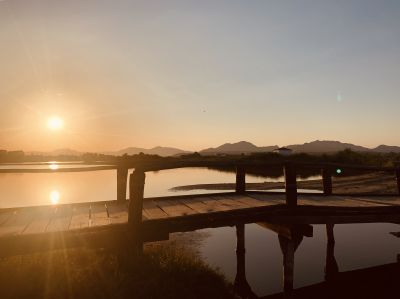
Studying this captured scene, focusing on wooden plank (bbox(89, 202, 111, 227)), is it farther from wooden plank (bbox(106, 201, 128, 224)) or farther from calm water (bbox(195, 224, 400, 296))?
calm water (bbox(195, 224, 400, 296))

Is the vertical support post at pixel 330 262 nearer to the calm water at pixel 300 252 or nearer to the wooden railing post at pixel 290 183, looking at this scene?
the calm water at pixel 300 252

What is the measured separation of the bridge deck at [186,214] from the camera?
21.0 ft

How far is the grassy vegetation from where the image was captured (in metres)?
6.25

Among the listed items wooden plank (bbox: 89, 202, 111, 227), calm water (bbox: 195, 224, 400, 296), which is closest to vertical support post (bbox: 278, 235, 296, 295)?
calm water (bbox: 195, 224, 400, 296)

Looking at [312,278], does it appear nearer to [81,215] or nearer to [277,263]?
[277,263]

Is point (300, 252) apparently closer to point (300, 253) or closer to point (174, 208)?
point (300, 253)

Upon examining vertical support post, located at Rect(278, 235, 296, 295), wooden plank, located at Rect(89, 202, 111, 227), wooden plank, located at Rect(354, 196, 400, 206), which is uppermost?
wooden plank, located at Rect(89, 202, 111, 227)

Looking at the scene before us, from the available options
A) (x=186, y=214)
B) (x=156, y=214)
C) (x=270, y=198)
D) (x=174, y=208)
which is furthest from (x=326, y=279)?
(x=156, y=214)

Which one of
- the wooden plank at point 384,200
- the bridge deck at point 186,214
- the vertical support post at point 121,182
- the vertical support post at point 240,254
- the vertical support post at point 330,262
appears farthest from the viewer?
the vertical support post at point 240,254

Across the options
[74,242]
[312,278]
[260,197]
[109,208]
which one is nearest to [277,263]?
[312,278]

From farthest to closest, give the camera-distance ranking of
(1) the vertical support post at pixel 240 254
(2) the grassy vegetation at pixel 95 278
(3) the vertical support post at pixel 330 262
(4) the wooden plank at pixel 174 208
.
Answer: (1) the vertical support post at pixel 240 254 < (3) the vertical support post at pixel 330 262 < (4) the wooden plank at pixel 174 208 < (2) the grassy vegetation at pixel 95 278

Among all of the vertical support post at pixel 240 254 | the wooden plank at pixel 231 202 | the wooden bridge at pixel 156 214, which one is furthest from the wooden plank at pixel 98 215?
the vertical support post at pixel 240 254

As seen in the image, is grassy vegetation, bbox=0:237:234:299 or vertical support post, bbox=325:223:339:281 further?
vertical support post, bbox=325:223:339:281

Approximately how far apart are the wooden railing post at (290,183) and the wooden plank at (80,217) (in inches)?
179
